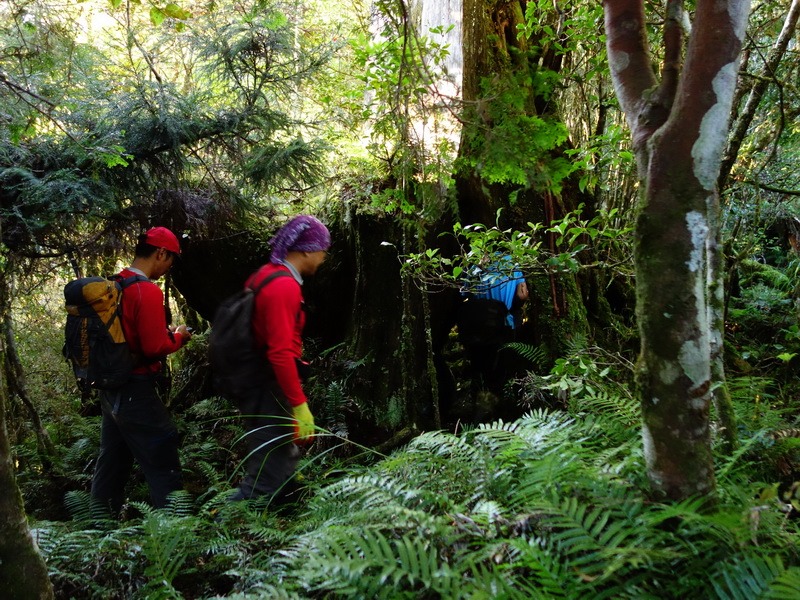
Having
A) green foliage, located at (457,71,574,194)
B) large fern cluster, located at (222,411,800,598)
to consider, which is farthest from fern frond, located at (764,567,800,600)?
green foliage, located at (457,71,574,194)

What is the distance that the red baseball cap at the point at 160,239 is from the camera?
4.23 m

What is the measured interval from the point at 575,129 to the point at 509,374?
154 inches

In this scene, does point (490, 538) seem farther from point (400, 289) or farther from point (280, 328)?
point (400, 289)

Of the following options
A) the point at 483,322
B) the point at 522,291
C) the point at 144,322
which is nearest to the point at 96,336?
the point at 144,322

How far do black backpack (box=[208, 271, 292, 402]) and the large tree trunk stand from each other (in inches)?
63.2

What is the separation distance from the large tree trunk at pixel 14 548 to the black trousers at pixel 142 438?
1978 millimetres

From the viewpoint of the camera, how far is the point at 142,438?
404 cm

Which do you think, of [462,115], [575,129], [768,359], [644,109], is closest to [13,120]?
[462,115]

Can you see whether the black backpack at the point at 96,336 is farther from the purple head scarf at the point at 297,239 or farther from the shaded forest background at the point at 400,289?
the purple head scarf at the point at 297,239

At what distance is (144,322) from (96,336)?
1.15ft

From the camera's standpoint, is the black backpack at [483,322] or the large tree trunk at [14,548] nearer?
the large tree trunk at [14,548]

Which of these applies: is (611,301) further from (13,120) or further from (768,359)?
(13,120)

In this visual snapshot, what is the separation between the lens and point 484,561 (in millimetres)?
2178

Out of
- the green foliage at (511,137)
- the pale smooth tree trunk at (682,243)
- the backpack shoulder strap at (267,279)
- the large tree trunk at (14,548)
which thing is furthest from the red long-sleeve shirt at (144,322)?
the pale smooth tree trunk at (682,243)
